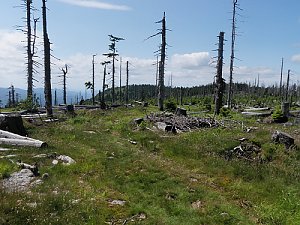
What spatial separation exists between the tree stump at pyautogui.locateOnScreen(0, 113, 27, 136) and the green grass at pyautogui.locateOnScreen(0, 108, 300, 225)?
30.1 inches

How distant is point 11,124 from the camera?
18031 mm

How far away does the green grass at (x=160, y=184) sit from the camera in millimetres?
8961

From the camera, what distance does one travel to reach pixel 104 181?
38.1ft

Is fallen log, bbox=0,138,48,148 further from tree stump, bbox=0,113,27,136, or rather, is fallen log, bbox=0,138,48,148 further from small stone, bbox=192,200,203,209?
small stone, bbox=192,200,203,209

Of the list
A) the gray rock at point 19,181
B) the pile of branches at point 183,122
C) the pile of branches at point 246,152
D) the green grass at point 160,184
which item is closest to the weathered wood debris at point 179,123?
the pile of branches at point 183,122

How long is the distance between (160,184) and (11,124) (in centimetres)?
1044

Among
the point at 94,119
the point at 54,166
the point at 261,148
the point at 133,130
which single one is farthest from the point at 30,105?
the point at 261,148

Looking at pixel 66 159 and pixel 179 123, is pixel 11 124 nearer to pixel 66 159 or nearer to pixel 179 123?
pixel 66 159

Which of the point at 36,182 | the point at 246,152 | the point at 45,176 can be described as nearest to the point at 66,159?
the point at 45,176

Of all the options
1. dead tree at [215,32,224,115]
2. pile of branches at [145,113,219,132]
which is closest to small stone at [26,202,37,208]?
pile of branches at [145,113,219,132]

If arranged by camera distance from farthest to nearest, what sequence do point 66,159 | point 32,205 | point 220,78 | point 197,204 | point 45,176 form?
1. point 220,78
2. point 66,159
3. point 45,176
4. point 197,204
5. point 32,205

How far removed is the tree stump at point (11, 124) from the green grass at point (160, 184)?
77cm

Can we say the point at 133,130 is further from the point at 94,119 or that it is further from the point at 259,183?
the point at 259,183

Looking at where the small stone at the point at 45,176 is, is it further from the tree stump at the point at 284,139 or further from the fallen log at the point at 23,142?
the tree stump at the point at 284,139
